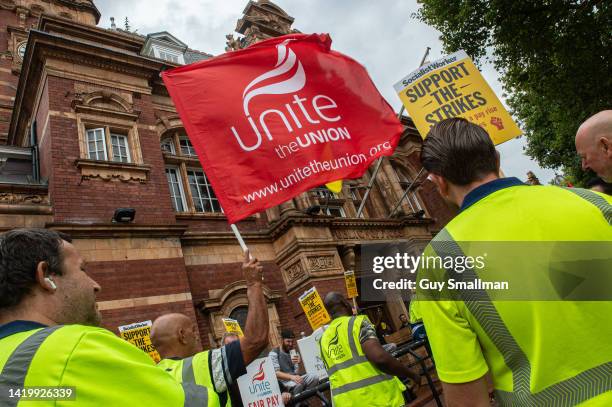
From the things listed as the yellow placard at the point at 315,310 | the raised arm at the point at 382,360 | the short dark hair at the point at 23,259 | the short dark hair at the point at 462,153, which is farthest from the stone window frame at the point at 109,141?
the short dark hair at the point at 462,153

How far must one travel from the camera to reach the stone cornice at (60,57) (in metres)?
9.84

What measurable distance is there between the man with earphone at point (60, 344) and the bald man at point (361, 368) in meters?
2.29

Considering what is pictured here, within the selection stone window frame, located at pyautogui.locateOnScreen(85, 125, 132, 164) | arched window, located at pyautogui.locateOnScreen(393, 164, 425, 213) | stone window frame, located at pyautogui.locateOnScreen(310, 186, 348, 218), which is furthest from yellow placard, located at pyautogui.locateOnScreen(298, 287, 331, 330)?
arched window, located at pyautogui.locateOnScreen(393, 164, 425, 213)

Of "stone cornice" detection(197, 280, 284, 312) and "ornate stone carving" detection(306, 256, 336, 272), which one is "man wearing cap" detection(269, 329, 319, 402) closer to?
"stone cornice" detection(197, 280, 284, 312)

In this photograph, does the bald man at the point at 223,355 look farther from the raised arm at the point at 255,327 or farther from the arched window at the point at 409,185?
the arched window at the point at 409,185

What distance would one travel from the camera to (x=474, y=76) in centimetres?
704

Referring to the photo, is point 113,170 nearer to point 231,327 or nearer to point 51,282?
point 231,327

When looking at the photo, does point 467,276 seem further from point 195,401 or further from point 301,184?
point 301,184

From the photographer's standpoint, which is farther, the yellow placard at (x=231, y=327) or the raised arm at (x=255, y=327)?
the yellow placard at (x=231, y=327)

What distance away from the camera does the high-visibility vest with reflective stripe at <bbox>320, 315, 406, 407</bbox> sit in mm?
3473

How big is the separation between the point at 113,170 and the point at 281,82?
6.60m

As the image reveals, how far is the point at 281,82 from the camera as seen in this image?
452 cm

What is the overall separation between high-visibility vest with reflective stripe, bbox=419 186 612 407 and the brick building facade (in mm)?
8026

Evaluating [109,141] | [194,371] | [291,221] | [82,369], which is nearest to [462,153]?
[82,369]
